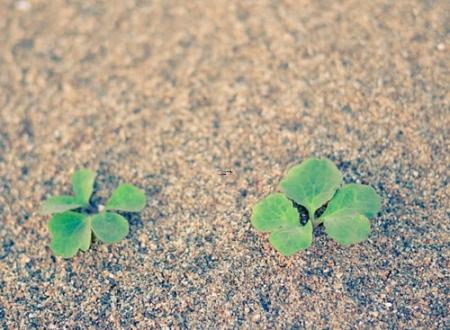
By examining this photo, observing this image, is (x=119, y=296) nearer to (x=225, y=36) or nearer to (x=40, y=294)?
(x=40, y=294)

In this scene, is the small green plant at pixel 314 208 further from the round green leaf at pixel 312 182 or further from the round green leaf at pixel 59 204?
the round green leaf at pixel 59 204

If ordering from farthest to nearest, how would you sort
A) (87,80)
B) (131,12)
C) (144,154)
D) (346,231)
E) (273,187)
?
(131,12), (87,80), (144,154), (273,187), (346,231)

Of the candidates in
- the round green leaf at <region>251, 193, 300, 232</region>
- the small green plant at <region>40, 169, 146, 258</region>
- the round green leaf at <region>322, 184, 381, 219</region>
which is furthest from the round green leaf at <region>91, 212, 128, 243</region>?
the round green leaf at <region>322, 184, 381, 219</region>

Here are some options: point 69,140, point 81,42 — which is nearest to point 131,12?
point 81,42

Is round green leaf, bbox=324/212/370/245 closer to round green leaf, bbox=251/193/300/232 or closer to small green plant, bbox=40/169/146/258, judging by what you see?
round green leaf, bbox=251/193/300/232

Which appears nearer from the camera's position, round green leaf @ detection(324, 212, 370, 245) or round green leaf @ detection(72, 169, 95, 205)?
round green leaf @ detection(324, 212, 370, 245)

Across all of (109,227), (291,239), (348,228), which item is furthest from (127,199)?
(348,228)
